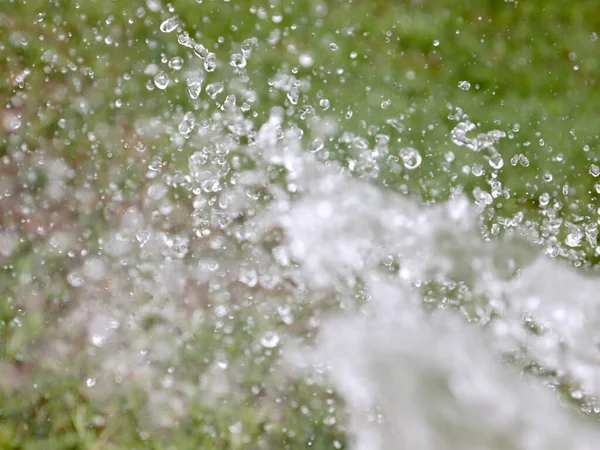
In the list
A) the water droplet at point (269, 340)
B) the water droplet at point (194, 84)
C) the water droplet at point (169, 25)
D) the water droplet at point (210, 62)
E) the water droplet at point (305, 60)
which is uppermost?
the water droplet at point (305, 60)

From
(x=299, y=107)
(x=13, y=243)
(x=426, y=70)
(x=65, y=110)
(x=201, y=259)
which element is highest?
(x=426, y=70)

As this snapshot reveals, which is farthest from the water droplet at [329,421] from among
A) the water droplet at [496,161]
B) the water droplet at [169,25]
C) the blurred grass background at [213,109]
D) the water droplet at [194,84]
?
the water droplet at [169,25]

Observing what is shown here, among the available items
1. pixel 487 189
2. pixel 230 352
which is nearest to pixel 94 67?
pixel 230 352

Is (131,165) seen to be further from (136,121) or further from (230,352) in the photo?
(230,352)

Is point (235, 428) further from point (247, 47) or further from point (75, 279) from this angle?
point (247, 47)

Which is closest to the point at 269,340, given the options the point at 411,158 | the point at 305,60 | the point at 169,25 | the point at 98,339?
the point at 98,339

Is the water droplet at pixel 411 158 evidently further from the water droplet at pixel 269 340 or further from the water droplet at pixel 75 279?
the water droplet at pixel 75 279
